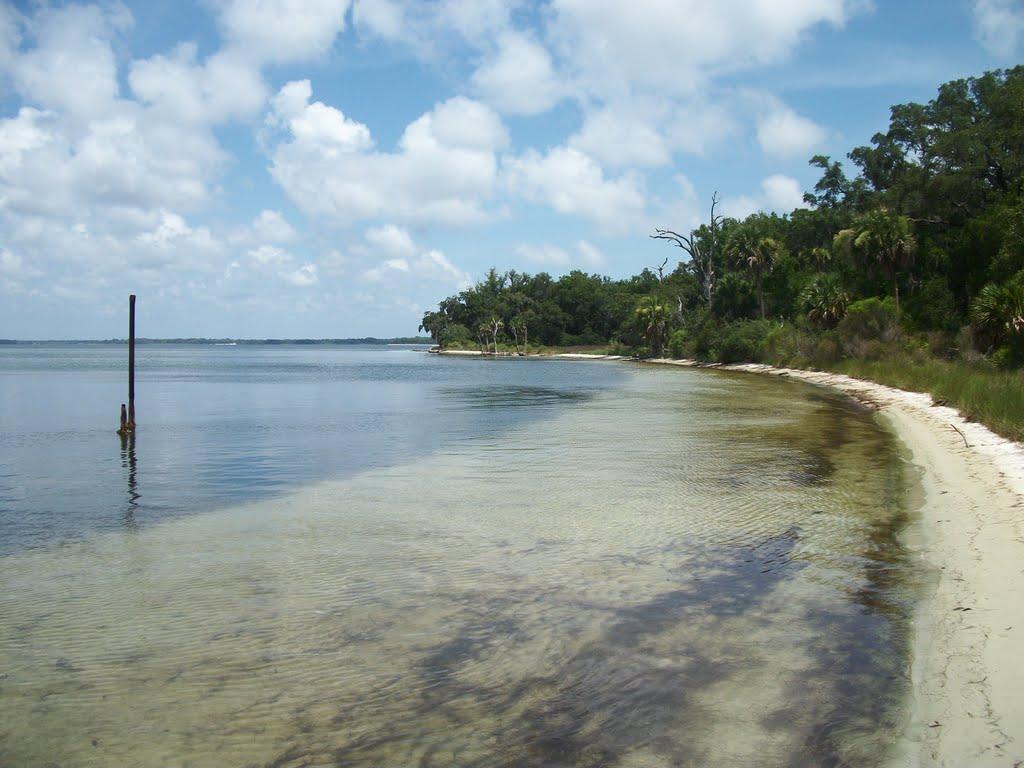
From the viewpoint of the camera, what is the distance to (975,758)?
5270mm

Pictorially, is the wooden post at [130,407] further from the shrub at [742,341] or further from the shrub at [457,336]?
the shrub at [457,336]

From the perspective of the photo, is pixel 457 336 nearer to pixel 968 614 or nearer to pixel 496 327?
pixel 496 327

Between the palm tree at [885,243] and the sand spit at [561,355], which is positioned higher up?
the palm tree at [885,243]

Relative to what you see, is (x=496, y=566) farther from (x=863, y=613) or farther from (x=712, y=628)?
(x=863, y=613)

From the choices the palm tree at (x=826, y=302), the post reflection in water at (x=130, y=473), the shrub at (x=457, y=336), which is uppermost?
the palm tree at (x=826, y=302)

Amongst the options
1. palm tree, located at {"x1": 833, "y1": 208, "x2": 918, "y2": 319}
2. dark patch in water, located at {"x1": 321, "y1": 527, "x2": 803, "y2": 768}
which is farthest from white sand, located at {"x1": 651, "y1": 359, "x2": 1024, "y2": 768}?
palm tree, located at {"x1": 833, "y1": 208, "x2": 918, "y2": 319}

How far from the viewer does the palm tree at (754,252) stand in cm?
7781

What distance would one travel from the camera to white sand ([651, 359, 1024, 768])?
5.54 meters

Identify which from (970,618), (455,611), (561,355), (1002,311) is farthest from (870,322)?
(561,355)

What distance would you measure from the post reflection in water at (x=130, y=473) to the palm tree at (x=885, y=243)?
46.8 m

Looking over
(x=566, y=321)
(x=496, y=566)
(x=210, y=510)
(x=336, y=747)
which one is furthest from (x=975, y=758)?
(x=566, y=321)

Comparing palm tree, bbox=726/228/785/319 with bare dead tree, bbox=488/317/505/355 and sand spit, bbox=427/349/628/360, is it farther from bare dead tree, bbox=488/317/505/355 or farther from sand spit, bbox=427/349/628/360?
bare dead tree, bbox=488/317/505/355

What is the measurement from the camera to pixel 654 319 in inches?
4129

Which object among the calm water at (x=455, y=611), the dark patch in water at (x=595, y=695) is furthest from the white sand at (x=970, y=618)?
the dark patch in water at (x=595, y=695)
